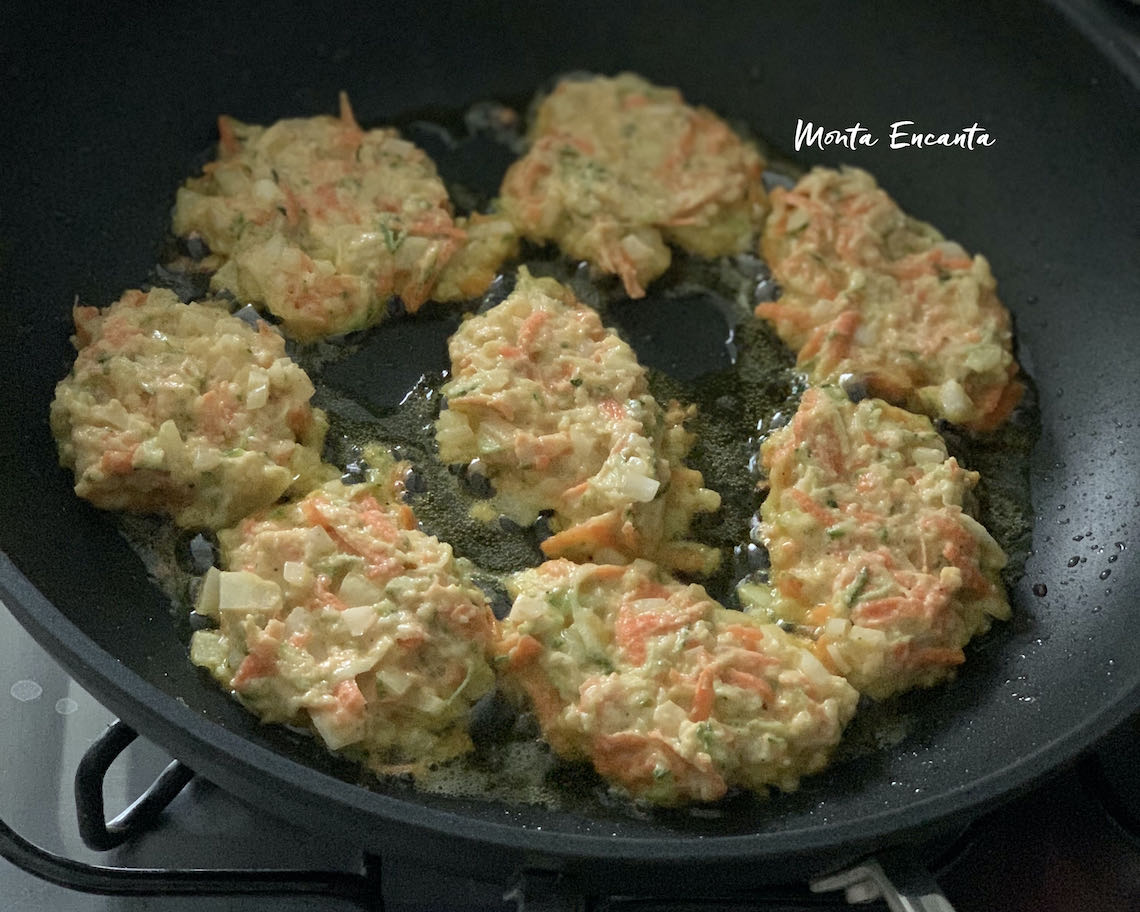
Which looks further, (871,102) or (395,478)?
(871,102)

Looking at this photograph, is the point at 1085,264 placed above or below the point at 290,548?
above

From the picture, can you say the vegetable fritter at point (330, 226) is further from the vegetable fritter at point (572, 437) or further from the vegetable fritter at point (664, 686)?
the vegetable fritter at point (664, 686)

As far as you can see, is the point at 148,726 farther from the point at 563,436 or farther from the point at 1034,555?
the point at 1034,555

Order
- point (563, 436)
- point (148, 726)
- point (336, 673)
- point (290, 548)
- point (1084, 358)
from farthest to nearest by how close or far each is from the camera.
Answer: point (1084, 358), point (563, 436), point (290, 548), point (336, 673), point (148, 726)

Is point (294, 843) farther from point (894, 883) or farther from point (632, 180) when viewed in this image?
point (632, 180)

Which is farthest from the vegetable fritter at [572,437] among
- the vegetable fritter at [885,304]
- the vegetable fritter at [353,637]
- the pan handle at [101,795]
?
the pan handle at [101,795]

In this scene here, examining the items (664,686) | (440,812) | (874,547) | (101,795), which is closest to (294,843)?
(101,795)

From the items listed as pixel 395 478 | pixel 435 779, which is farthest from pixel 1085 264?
pixel 435 779

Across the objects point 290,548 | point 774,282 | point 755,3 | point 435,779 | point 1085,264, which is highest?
point 755,3
